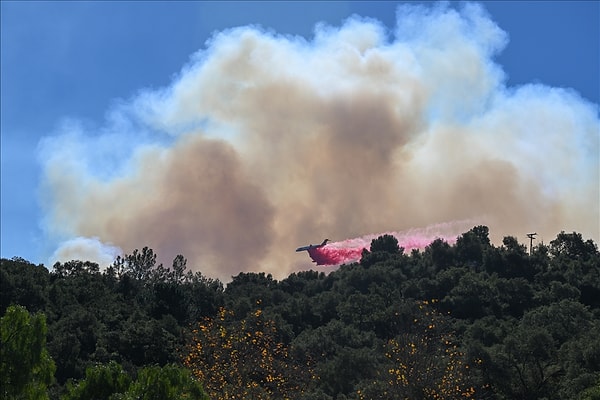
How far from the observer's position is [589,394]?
63281mm

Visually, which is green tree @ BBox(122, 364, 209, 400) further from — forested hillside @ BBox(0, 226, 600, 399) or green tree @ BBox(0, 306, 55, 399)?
green tree @ BBox(0, 306, 55, 399)

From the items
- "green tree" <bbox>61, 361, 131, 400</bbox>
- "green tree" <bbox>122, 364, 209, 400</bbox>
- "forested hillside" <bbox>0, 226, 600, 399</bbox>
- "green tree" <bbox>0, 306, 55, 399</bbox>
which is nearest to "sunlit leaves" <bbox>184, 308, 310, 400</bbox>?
"forested hillside" <bbox>0, 226, 600, 399</bbox>

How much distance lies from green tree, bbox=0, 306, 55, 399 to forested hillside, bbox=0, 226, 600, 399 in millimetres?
48

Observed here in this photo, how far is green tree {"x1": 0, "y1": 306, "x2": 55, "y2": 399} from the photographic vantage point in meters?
26.3

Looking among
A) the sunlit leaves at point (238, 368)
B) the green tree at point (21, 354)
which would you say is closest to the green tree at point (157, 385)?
the green tree at point (21, 354)

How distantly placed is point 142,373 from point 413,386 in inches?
1619

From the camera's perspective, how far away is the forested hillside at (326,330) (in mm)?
59078

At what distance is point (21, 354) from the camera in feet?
86.7

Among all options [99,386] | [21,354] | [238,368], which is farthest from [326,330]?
[21,354]

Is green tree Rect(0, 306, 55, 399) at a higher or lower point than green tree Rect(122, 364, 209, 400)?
higher

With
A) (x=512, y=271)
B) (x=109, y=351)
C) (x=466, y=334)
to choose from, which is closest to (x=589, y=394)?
(x=466, y=334)

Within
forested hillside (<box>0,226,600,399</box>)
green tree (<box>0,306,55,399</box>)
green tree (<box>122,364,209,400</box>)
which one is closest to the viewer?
green tree (<box>0,306,55,399</box>)

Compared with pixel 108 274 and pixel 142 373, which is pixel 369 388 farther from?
pixel 108 274

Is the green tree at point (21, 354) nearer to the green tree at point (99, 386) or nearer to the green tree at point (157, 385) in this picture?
the green tree at point (99, 386)
